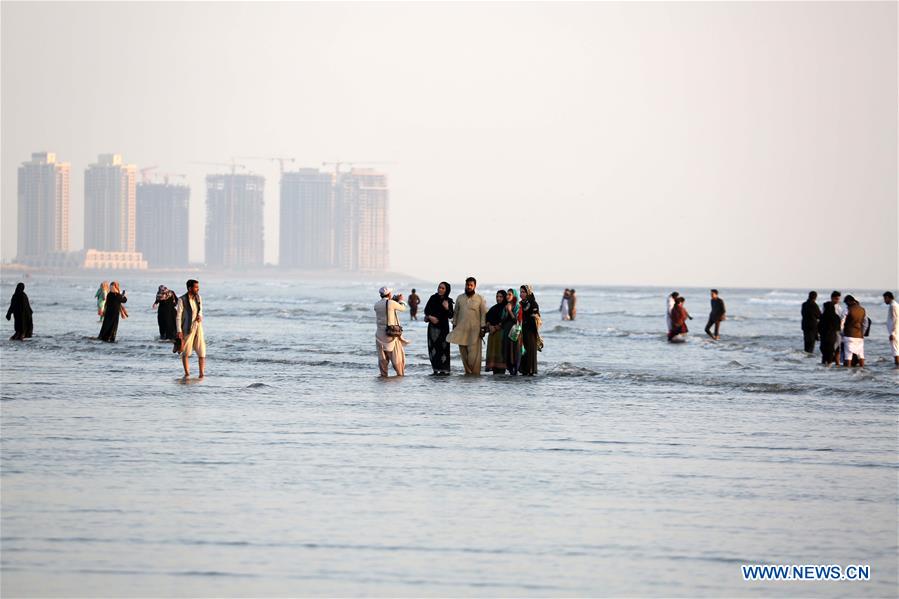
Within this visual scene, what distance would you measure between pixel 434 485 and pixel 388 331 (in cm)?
882

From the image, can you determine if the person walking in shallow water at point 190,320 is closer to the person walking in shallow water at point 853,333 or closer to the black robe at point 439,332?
the black robe at point 439,332

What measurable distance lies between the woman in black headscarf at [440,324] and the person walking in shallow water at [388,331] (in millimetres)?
449

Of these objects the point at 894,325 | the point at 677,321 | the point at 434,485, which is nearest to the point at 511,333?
the point at 894,325

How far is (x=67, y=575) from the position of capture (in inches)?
227

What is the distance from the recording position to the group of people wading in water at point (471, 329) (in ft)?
56.2

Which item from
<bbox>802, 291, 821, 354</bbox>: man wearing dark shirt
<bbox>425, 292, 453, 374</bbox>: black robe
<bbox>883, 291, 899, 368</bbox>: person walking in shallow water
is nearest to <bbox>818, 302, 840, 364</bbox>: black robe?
<bbox>883, 291, 899, 368</bbox>: person walking in shallow water

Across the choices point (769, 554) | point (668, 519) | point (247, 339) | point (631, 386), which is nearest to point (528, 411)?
point (631, 386)

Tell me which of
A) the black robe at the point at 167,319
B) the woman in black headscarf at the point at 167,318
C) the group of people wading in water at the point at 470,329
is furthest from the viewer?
the black robe at the point at 167,319

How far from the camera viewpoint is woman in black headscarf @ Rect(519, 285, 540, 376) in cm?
1747

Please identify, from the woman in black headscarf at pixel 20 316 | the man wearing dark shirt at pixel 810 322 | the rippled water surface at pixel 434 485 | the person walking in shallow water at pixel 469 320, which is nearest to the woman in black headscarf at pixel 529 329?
the person walking in shallow water at pixel 469 320

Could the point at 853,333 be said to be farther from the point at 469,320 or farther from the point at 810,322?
the point at 469,320

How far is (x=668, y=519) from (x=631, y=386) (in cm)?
1029

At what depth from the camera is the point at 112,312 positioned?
83.6ft

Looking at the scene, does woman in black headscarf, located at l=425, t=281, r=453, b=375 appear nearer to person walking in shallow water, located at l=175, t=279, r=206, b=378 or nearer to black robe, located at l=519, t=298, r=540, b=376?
black robe, located at l=519, t=298, r=540, b=376
